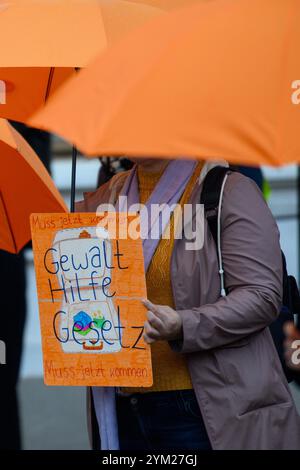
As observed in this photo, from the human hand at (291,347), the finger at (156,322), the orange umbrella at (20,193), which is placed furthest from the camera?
the orange umbrella at (20,193)

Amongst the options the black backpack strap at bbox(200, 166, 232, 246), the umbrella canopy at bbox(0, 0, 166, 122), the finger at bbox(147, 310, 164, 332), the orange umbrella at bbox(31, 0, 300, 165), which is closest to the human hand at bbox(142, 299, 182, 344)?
the finger at bbox(147, 310, 164, 332)

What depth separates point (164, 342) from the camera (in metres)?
3.16

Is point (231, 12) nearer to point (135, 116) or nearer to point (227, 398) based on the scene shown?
point (135, 116)

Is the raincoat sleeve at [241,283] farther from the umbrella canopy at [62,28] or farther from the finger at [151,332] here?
the umbrella canopy at [62,28]

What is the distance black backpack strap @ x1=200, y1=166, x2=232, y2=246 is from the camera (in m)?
3.07

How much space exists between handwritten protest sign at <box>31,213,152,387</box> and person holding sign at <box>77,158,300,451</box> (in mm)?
91

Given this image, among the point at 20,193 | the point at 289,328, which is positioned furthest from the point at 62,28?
the point at 289,328

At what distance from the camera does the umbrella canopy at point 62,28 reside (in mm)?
3258

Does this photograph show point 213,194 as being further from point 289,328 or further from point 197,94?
point 197,94

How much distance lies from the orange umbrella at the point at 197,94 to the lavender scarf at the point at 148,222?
613 millimetres

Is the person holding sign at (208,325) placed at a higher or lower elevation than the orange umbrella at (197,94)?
lower

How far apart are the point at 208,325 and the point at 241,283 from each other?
0.52 ft

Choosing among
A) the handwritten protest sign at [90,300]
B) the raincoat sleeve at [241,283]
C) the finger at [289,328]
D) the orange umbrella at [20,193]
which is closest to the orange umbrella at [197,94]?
the raincoat sleeve at [241,283]
